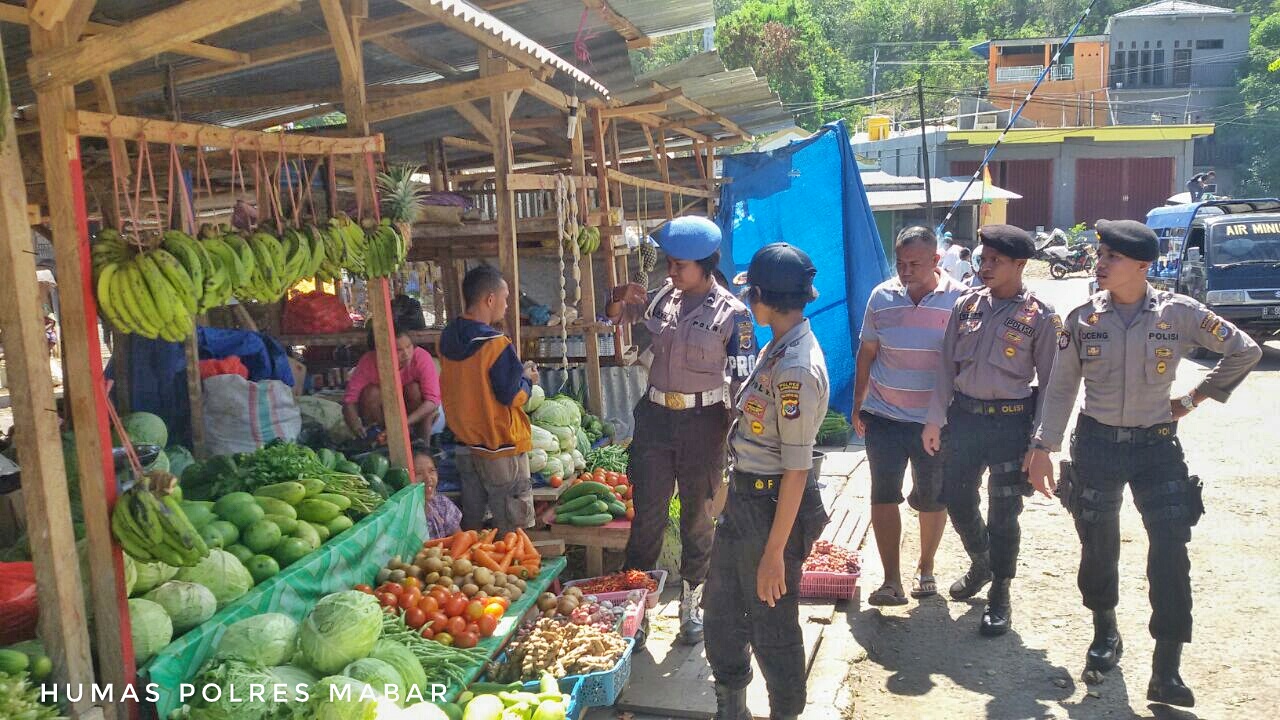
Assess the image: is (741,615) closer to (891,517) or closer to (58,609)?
(891,517)

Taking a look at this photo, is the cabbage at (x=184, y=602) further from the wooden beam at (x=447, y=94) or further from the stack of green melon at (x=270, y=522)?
the wooden beam at (x=447, y=94)

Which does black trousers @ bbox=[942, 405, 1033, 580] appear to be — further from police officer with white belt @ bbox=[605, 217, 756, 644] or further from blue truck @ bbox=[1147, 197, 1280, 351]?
blue truck @ bbox=[1147, 197, 1280, 351]

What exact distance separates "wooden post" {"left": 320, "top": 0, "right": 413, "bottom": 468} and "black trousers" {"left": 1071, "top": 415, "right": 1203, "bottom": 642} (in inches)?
132

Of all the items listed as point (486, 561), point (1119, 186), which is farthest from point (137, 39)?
point (1119, 186)

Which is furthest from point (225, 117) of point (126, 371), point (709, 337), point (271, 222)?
point (709, 337)

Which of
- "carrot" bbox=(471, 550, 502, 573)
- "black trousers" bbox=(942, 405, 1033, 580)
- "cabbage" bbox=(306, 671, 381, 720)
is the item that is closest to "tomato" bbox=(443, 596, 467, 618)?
"carrot" bbox=(471, 550, 502, 573)

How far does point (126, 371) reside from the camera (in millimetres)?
5953

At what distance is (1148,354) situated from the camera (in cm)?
420

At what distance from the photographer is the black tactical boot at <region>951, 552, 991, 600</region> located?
5539 mm

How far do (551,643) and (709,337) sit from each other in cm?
167

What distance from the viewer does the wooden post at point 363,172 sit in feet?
14.6

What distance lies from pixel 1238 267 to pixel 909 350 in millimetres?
11365

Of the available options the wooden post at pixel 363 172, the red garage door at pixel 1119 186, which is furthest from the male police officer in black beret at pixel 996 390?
the red garage door at pixel 1119 186

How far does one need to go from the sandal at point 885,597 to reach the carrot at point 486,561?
2246mm
